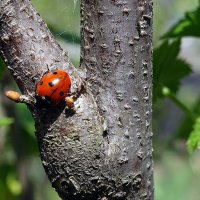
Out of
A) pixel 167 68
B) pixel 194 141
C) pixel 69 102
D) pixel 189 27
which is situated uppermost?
pixel 189 27

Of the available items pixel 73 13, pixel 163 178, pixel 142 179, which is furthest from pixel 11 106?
pixel 163 178

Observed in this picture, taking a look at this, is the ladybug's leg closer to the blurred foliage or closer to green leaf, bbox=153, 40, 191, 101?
the blurred foliage

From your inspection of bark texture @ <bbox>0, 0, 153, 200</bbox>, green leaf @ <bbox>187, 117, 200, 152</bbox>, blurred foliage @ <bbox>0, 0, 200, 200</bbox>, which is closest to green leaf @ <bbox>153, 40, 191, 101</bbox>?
blurred foliage @ <bbox>0, 0, 200, 200</bbox>

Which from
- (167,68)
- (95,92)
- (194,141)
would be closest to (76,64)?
(167,68)

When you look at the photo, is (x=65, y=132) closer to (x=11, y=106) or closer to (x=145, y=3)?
(x=145, y=3)

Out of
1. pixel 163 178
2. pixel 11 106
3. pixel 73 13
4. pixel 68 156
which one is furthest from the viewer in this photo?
pixel 163 178

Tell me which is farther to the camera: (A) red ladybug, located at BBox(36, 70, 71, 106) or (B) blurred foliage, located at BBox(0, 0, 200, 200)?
(B) blurred foliage, located at BBox(0, 0, 200, 200)

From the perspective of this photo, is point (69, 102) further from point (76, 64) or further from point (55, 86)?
point (76, 64)
